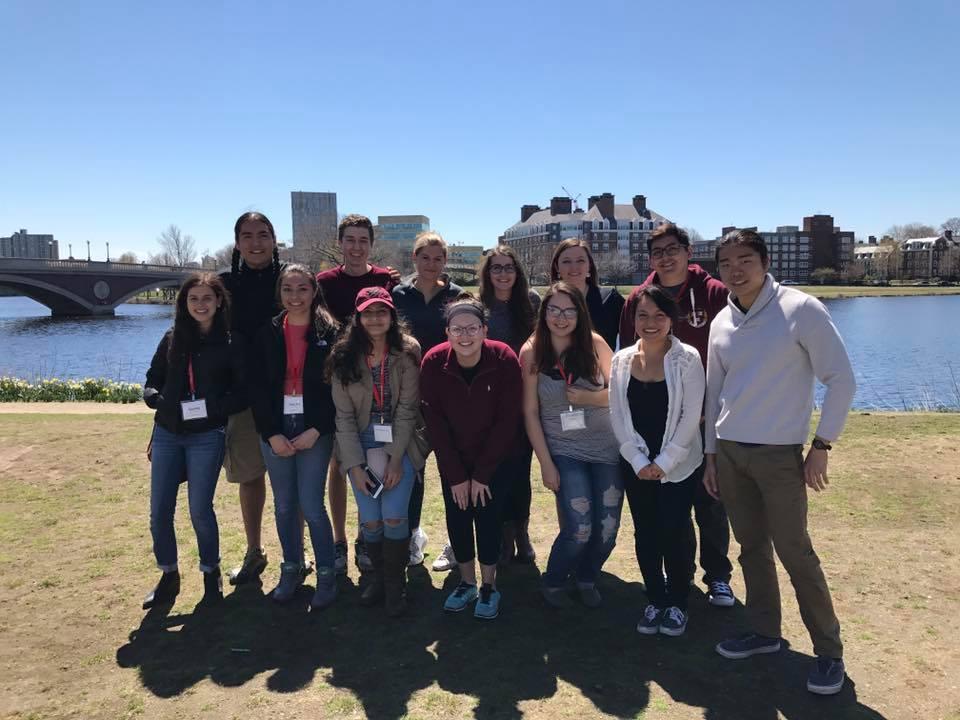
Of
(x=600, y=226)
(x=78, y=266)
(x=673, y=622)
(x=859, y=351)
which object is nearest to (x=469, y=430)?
(x=673, y=622)

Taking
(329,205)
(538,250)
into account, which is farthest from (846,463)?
(329,205)

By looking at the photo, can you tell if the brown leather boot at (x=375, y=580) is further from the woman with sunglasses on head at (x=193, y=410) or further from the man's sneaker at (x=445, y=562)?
the woman with sunglasses on head at (x=193, y=410)

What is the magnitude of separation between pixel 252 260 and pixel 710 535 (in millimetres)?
3619

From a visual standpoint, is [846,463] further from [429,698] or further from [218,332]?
[218,332]

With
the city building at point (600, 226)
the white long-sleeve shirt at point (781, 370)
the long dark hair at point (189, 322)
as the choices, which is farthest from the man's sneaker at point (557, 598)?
the city building at point (600, 226)

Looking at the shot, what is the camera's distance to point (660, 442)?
366 centimetres

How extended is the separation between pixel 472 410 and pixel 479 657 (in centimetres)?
136

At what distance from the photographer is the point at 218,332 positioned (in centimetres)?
415

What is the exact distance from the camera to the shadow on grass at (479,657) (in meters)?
3.03

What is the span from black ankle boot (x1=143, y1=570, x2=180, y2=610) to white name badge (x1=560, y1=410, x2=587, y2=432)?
2.69 metres

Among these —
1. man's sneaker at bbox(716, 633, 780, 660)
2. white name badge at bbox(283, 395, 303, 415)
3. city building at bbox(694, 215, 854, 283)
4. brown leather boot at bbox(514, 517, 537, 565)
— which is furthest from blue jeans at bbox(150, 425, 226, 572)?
city building at bbox(694, 215, 854, 283)

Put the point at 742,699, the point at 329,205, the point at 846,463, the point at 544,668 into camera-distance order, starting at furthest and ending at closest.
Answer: the point at 329,205 < the point at 846,463 < the point at 544,668 < the point at 742,699

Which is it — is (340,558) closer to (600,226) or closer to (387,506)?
(387,506)

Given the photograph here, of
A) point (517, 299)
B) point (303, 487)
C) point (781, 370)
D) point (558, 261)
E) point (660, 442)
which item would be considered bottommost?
point (303, 487)
